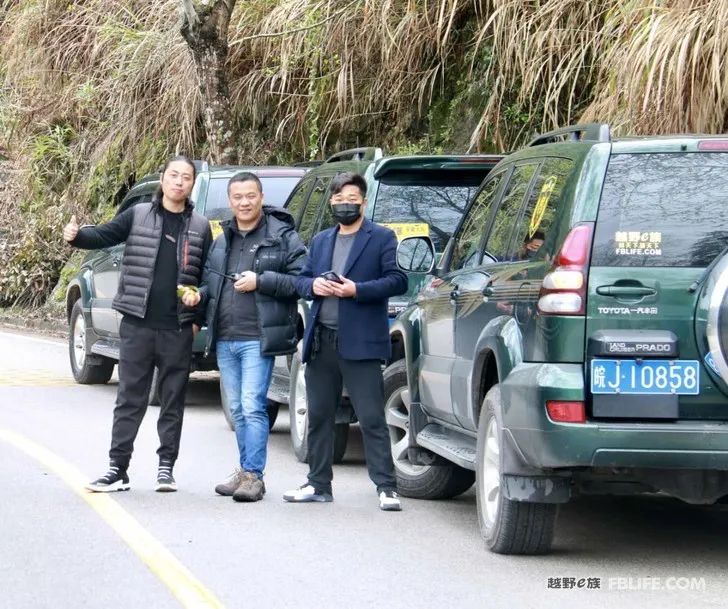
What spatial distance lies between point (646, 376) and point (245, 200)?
→ 315 centimetres

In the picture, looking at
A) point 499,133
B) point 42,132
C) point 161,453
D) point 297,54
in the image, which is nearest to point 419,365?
point 161,453

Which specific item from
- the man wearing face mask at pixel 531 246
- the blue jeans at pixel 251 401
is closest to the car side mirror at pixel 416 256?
the blue jeans at pixel 251 401

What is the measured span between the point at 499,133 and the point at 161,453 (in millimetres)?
7830

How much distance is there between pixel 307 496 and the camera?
27.6 feet

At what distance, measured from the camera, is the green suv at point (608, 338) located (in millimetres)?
6195

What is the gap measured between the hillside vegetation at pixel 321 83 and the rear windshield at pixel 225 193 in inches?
111

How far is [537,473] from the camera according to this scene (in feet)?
21.4

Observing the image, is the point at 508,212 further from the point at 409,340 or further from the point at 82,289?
the point at 82,289

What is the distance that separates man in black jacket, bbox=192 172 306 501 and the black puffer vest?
13cm

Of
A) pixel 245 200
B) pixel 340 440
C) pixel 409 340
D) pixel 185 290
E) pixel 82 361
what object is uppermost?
pixel 245 200

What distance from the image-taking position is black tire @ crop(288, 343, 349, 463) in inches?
393

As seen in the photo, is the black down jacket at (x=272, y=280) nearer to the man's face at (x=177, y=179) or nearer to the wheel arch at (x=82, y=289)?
the man's face at (x=177, y=179)

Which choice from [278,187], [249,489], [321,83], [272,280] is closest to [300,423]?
[249,489]

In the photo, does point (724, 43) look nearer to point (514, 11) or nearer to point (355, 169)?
point (355, 169)
